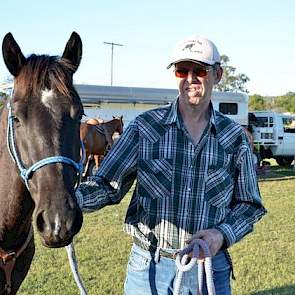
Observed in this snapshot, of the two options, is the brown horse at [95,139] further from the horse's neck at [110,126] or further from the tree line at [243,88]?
the tree line at [243,88]

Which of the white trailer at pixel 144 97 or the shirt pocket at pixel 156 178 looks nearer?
the shirt pocket at pixel 156 178

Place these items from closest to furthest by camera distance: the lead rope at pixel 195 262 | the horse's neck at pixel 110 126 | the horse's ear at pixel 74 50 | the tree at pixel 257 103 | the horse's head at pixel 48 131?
the horse's head at pixel 48 131, the lead rope at pixel 195 262, the horse's ear at pixel 74 50, the horse's neck at pixel 110 126, the tree at pixel 257 103

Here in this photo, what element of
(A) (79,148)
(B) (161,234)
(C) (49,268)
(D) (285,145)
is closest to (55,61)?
(A) (79,148)

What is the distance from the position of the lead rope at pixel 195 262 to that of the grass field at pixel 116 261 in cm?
320

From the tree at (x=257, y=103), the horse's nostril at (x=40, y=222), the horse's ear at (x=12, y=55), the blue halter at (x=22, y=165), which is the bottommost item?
the horse's nostril at (x=40, y=222)

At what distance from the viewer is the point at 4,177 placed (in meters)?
2.83

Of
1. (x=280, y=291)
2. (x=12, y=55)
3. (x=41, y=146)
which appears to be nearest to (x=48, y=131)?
(x=41, y=146)

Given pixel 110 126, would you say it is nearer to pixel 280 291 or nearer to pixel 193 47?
pixel 280 291

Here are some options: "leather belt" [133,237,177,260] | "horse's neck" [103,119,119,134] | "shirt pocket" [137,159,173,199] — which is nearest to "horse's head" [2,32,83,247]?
"shirt pocket" [137,159,173,199]

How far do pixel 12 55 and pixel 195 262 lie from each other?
141 centimetres

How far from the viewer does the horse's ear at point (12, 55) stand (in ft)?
8.36

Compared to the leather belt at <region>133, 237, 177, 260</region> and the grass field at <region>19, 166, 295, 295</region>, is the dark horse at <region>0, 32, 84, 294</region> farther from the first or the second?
the grass field at <region>19, 166, 295, 295</region>

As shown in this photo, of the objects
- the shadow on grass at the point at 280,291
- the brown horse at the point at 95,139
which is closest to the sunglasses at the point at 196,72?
the shadow on grass at the point at 280,291

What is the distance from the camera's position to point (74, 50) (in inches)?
107
